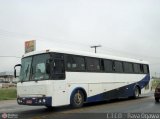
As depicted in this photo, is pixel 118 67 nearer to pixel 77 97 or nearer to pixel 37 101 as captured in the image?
pixel 77 97

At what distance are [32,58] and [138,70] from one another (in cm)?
1179

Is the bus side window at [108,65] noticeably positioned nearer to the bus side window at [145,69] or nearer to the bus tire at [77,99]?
the bus tire at [77,99]

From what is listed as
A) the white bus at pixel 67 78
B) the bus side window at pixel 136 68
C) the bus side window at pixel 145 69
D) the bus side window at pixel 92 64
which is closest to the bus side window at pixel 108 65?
the white bus at pixel 67 78

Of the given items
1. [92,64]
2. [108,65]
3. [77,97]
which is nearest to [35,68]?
[77,97]

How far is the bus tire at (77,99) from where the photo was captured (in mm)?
18400

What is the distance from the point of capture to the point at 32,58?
1789cm

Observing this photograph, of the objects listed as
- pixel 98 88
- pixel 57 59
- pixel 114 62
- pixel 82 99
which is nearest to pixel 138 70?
pixel 114 62

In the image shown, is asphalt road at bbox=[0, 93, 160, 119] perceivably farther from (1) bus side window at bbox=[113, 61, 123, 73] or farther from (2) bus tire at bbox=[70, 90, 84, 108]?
(1) bus side window at bbox=[113, 61, 123, 73]

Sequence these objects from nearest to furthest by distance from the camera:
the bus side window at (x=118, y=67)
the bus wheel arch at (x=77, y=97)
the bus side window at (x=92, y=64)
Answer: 1. the bus wheel arch at (x=77, y=97)
2. the bus side window at (x=92, y=64)
3. the bus side window at (x=118, y=67)

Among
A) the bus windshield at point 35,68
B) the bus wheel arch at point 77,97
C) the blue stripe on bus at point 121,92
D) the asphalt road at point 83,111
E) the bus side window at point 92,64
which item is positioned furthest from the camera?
the blue stripe on bus at point 121,92

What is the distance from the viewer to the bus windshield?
17.1 metres

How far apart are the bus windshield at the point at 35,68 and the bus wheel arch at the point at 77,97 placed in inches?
88.8

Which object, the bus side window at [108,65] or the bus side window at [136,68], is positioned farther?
the bus side window at [136,68]

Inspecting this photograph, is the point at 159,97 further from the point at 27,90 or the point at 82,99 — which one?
the point at 27,90
